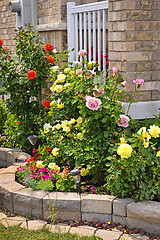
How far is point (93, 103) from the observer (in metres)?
3.44

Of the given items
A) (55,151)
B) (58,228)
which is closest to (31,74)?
(55,151)

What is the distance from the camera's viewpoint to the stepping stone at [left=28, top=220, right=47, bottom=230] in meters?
3.30

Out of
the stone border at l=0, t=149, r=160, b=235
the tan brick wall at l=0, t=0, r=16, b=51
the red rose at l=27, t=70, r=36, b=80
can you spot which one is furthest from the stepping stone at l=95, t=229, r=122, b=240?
the tan brick wall at l=0, t=0, r=16, b=51

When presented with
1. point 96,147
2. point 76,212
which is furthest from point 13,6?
point 76,212

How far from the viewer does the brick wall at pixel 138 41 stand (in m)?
3.68

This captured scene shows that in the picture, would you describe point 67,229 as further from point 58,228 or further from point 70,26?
point 70,26

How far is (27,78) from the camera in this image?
4.98 metres

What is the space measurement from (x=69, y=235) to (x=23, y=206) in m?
0.66

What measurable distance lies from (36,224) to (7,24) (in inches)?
206

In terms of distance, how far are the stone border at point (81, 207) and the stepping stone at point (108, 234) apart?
0.15 m

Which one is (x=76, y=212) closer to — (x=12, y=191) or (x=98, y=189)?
(x=98, y=189)

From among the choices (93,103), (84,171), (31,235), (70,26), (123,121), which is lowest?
(31,235)

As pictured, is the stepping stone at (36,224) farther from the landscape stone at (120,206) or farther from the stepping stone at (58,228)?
the landscape stone at (120,206)

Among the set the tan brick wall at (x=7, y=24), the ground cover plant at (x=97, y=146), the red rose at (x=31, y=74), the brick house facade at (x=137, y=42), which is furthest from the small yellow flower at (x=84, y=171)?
the tan brick wall at (x=7, y=24)
